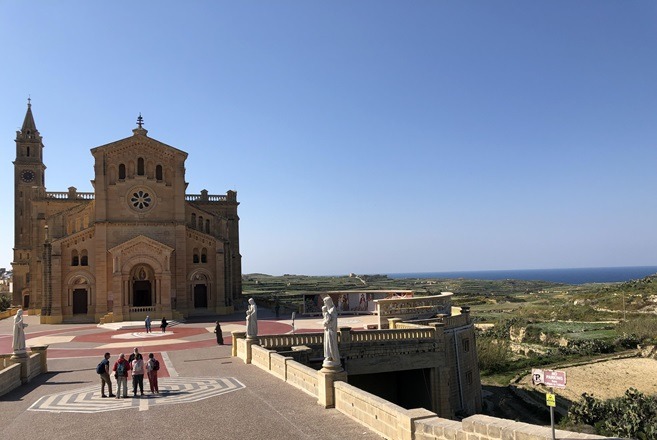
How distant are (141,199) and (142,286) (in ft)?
27.6

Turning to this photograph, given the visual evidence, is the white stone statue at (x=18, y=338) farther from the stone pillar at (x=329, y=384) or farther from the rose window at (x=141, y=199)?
the rose window at (x=141, y=199)

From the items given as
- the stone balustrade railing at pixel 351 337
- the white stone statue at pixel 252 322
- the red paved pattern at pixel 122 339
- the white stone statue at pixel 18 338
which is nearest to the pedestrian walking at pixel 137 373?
the white stone statue at pixel 18 338

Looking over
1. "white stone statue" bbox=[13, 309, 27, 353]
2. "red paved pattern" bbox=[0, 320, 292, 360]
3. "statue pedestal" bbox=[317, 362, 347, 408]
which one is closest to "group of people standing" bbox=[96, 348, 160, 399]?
"white stone statue" bbox=[13, 309, 27, 353]

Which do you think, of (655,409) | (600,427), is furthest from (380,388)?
(655,409)

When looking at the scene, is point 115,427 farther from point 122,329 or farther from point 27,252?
point 27,252

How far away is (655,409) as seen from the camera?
2631 cm

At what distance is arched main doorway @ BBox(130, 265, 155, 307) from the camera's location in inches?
2035

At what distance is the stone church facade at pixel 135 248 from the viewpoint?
4844 centimetres

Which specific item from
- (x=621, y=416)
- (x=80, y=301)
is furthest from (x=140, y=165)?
(x=621, y=416)

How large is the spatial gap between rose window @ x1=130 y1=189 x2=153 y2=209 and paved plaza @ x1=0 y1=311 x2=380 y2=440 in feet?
79.3

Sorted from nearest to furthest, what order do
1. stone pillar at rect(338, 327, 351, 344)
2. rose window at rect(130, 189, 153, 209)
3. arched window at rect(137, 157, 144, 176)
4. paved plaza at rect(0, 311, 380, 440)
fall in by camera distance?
paved plaza at rect(0, 311, 380, 440) → stone pillar at rect(338, 327, 351, 344) → rose window at rect(130, 189, 153, 209) → arched window at rect(137, 157, 144, 176)

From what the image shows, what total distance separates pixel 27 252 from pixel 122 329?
128 ft

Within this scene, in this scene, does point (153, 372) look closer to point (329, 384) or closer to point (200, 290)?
point (329, 384)

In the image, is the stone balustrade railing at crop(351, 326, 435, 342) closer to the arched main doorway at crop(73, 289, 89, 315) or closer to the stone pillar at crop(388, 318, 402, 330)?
the stone pillar at crop(388, 318, 402, 330)
